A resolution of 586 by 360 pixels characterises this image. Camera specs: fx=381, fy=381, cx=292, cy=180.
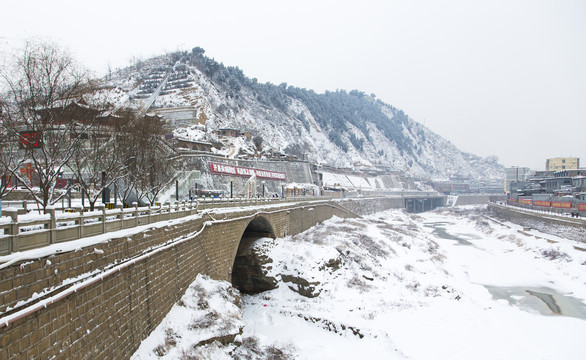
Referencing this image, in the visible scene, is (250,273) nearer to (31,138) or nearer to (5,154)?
(31,138)

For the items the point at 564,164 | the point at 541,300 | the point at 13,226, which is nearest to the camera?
the point at 13,226

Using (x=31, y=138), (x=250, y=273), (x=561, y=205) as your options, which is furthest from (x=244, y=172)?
(x=561, y=205)

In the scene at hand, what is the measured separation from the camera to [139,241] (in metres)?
11.9

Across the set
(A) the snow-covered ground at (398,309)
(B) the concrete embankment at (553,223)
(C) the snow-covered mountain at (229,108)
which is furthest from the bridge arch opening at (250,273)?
(C) the snow-covered mountain at (229,108)

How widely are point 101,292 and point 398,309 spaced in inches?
738

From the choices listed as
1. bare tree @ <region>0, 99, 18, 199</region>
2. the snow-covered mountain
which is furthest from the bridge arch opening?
the snow-covered mountain

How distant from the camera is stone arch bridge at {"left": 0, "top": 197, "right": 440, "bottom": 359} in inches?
258

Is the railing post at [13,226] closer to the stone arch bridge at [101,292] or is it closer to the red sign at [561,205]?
the stone arch bridge at [101,292]

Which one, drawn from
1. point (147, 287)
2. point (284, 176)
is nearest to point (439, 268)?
point (147, 287)

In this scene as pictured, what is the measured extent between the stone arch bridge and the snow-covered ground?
3.76 feet

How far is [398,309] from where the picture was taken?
23.4 metres

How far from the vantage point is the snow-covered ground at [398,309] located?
737 inches

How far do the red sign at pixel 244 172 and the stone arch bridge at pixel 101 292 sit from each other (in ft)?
134

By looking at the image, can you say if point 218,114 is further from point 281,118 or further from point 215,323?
point 215,323
